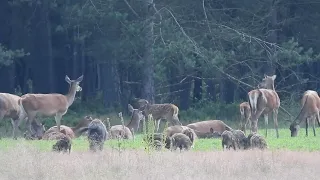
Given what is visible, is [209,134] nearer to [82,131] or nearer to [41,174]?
[82,131]

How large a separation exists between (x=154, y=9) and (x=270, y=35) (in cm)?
940

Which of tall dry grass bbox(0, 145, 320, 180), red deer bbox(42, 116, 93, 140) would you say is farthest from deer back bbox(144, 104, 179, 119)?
tall dry grass bbox(0, 145, 320, 180)

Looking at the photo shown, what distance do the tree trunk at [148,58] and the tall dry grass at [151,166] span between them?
17.4 metres

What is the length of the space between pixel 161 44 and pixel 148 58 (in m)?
0.87

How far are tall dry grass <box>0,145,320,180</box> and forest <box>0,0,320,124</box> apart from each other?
15460 millimetres

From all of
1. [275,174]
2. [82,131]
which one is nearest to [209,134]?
[82,131]

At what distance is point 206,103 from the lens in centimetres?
4419

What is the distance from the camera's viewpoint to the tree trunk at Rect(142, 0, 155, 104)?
3447cm

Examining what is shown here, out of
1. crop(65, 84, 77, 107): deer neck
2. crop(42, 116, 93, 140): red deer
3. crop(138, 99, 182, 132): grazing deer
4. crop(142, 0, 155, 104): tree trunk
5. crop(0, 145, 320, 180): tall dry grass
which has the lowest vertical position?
crop(0, 145, 320, 180): tall dry grass

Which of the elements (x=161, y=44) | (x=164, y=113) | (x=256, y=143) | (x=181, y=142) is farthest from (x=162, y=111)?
(x=181, y=142)

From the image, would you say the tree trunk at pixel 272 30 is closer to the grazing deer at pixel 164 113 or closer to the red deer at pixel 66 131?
the grazing deer at pixel 164 113

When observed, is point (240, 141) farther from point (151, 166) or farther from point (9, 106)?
point (9, 106)

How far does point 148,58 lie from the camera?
3600 cm

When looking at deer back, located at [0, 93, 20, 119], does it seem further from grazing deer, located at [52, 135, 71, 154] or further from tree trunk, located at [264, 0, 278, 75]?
tree trunk, located at [264, 0, 278, 75]
